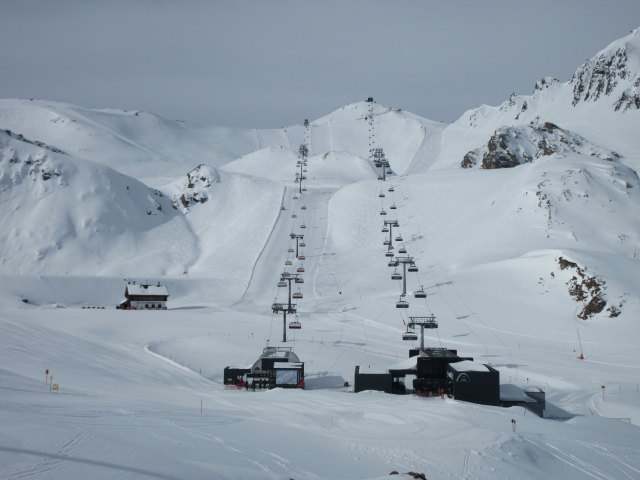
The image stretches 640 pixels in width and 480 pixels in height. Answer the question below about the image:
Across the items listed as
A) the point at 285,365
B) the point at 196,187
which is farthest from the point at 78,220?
the point at 285,365

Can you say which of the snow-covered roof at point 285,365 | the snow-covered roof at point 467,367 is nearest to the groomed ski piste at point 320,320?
the snow-covered roof at point 285,365

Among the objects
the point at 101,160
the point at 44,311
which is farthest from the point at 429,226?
the point at 101,160

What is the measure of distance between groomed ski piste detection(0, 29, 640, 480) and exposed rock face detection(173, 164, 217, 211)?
32.5 inches

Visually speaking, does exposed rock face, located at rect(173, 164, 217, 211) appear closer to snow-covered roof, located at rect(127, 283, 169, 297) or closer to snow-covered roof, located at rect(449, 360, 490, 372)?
snow-covered roof, located at rect(127, 283, 169, 297)

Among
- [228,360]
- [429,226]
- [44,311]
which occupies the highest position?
[429,226]

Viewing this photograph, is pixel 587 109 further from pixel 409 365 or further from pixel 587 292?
pixel 409 365

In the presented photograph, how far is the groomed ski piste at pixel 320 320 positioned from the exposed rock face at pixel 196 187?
2.71 feet

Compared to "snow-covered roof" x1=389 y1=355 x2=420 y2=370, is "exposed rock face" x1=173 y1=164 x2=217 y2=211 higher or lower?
higher

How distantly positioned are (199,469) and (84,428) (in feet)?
15.1

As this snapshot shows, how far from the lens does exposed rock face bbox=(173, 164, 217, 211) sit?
103312 mm

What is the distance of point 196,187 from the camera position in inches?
4158

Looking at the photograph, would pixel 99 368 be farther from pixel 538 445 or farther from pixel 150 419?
pixel 538 445

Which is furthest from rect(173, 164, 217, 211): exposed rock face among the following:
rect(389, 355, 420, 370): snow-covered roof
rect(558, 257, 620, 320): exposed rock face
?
rect(389, 355, 420, 370): snow-covered roof

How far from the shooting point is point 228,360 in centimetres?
4134
